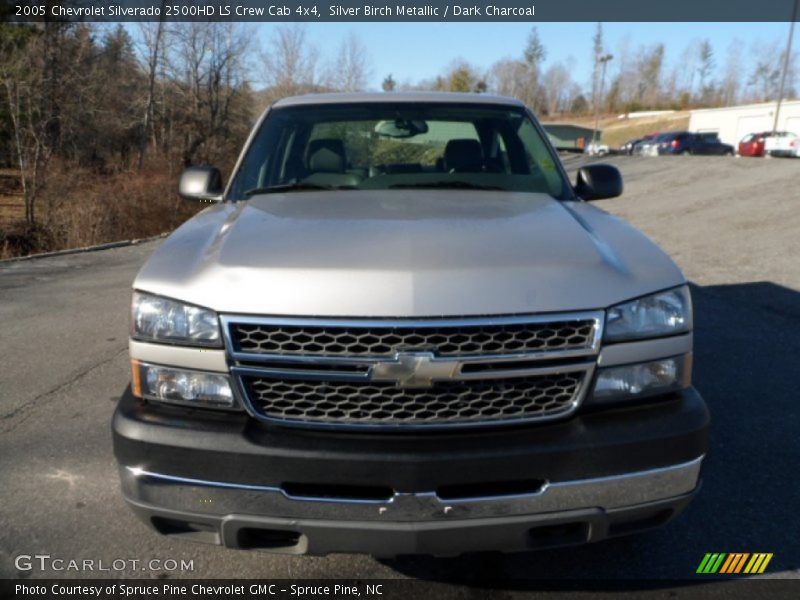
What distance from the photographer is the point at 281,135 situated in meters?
4.00

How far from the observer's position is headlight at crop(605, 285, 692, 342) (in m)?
2.29

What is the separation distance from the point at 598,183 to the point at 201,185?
2.24m

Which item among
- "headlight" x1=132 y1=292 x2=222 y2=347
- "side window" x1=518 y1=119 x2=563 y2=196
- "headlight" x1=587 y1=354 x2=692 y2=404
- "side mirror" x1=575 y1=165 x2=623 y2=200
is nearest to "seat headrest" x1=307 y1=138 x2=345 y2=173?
"side window" x1=518 y1=119 x2=563 y2=196

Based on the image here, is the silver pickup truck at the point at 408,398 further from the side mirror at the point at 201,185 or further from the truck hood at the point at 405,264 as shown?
the side mirror at the point at 201,185

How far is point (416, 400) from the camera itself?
2.23m

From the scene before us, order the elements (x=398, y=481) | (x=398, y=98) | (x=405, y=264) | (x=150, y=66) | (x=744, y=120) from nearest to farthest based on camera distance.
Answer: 1. (x=398, y=481)
2. (x=405, y=264)
3. (x=398, y=98)
4. (x=150, y=66)
5. (x=744, y=120)

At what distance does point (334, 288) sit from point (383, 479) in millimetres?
617

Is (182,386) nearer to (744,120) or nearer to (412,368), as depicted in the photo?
(412,368)

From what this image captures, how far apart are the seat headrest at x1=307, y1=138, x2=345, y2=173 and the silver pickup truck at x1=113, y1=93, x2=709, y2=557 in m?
1.40

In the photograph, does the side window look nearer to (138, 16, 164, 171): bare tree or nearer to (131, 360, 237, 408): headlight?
(131, 360, 237, 408): headlight

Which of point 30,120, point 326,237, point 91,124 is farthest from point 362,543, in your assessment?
point 91,124

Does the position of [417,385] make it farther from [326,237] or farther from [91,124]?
[91,124]

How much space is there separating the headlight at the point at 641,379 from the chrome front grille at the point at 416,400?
3.2 inches

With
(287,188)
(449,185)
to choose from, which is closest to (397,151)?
(449,185)
